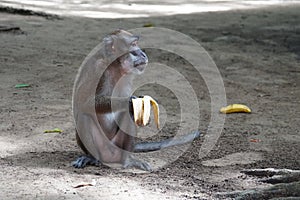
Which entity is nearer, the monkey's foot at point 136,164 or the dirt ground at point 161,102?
the dirt ground at point 161,102

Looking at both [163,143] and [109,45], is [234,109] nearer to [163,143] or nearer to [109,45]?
[163,143]

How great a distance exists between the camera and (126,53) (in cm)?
449

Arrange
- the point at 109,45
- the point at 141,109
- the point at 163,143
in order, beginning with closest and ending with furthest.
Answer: the point at 141,109 < the point at 109,45 < the point at 163,143

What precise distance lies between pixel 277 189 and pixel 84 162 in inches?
54.7

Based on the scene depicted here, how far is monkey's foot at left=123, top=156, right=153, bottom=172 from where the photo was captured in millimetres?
4359

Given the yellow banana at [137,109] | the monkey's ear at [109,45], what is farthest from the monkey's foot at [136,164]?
the monkey's ear at [109,45]

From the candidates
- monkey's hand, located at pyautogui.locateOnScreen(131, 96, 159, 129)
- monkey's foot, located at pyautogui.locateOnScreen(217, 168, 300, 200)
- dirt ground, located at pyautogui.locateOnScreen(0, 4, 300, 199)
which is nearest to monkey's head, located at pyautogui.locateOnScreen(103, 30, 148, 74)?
monkey's hand, located at pyautogui.locateOnScreen(131, 96, 159, 129)

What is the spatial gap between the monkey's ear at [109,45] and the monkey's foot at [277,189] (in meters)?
1.33

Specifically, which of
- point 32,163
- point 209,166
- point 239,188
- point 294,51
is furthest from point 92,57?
point 294,51

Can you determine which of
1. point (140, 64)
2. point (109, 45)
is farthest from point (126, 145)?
point (109, 45)

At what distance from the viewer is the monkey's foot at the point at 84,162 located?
430cm

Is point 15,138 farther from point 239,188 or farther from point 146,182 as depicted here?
point 239,188

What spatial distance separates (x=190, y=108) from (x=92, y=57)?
1828mm

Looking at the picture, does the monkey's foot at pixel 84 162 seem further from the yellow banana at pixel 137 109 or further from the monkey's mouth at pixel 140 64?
the monkey's mouth at pixel 140 64
